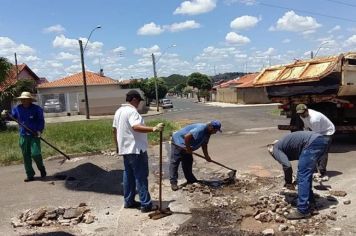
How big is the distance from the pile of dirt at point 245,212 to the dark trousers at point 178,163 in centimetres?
25

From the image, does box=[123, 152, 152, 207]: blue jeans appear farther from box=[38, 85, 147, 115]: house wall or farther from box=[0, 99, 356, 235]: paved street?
box=[38, 85, 147, 115]: house wall

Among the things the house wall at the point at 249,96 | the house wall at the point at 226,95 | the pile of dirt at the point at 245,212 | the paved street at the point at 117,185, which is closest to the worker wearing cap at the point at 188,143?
the pile of dirt at the point at 245,212

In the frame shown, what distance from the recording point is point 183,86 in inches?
5527

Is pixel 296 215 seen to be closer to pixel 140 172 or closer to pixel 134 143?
pixel 140 172

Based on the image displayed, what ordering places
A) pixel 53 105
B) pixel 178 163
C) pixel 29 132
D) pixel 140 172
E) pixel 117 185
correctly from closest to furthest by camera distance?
pixel 140 172, pixel 178 163, pixel 117 185, pixel 29 132, pixel 53 105

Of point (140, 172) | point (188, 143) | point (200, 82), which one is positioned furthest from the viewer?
point (200, 82)

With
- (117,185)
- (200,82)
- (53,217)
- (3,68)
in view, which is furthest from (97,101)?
(200,82)

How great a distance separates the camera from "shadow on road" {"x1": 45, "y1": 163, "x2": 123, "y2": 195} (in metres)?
8.56

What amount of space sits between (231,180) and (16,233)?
149 inches

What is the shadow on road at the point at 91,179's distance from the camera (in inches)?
337

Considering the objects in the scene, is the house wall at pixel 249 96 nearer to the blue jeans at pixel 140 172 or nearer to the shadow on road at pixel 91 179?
the shadow on road at pixel 91 179

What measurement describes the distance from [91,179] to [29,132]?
153 cm

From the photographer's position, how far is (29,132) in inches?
372

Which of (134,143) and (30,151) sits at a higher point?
(134,143)
